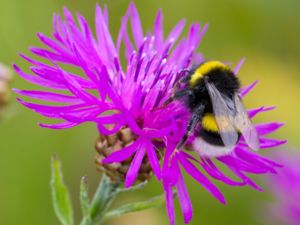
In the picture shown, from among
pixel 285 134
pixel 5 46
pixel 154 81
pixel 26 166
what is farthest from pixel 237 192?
pixel 154 81

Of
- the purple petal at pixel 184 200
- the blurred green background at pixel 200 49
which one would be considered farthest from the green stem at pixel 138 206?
the blurred green background at pixel 200 49

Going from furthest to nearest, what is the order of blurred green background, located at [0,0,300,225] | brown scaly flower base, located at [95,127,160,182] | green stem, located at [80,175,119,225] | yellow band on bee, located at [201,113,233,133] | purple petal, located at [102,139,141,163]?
blurred green background, located at [0,0,300,225] < green stem, located at [80,175,119,225] < brown scaly flower base, located at [95,127,160,182] < yellow band on bee, located at [201,113,233,133] < purple petal, located at [102,139,141,163]

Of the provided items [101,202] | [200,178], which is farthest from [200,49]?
[200,178]

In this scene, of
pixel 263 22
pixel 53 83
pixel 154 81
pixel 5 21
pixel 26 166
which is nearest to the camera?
pixel 53 83

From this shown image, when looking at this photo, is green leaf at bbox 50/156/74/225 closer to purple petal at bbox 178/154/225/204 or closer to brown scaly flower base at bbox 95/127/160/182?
brown scaly flower base at bbox 95/127/160/182

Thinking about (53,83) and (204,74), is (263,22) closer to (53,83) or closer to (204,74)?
(204,74)

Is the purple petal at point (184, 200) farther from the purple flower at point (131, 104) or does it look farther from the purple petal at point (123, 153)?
the purple petal at point (123, 153)

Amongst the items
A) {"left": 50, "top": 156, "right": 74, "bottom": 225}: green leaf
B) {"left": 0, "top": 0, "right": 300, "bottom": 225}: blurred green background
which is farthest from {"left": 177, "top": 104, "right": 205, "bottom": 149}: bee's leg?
{"left": 0, "top": 0, "right": 300, "bottom": 225}: blurred green background
